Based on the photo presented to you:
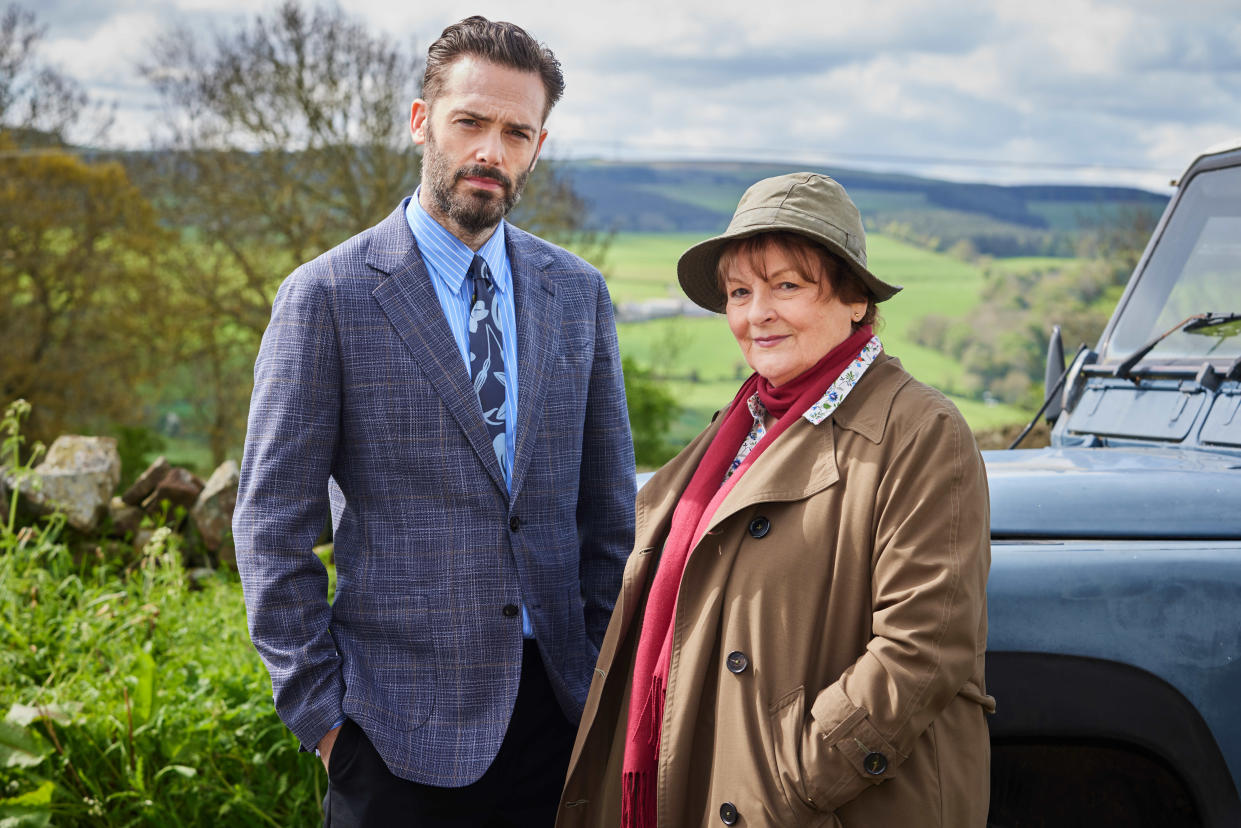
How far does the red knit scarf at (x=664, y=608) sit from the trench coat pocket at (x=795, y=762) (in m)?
0.23

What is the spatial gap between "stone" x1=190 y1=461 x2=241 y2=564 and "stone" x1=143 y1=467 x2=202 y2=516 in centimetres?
26

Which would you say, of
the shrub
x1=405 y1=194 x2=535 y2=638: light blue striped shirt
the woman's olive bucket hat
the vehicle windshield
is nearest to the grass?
the shrub

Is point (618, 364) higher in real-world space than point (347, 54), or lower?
lower

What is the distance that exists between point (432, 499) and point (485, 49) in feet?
3.06

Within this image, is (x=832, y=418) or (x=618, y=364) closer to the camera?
(x=832, y=418)

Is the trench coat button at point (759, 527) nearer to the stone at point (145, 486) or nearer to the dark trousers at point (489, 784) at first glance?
the dark trousers at point (489, 784)

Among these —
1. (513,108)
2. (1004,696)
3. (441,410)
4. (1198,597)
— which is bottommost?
(1004,696)


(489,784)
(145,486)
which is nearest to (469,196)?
(489,784)

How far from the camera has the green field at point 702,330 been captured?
1911 cm

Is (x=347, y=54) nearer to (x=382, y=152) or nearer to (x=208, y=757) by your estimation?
(x=382, y=152)

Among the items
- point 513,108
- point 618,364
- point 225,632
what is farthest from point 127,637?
point 513,108

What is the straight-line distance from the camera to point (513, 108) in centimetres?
235

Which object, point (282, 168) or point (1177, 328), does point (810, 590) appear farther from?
point (282, 168)

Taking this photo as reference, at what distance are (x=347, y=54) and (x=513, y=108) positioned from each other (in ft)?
47.7
